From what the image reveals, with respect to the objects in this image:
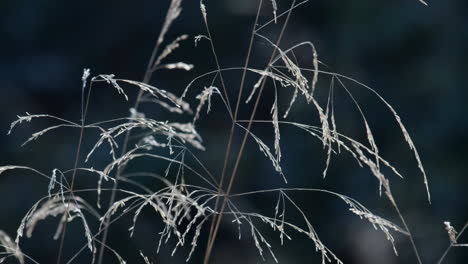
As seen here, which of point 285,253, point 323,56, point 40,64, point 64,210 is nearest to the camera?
point 64,210

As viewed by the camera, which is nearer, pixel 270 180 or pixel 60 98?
pixel 270 180

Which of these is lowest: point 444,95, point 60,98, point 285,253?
point 285,253

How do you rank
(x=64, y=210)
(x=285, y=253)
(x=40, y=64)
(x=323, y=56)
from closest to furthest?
(x=64, y=210) → (x=285, y=253) → (x=323, y=56) → (x=40, y=64)

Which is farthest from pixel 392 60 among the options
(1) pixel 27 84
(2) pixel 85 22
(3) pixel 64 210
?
(3) pixel 64 210

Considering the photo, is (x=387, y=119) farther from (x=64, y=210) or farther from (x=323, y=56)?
(x=64, y=210)

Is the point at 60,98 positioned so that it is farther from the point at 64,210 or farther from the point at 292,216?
the point at 64,210

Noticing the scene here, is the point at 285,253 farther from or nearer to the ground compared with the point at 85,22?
nearer to the ground
